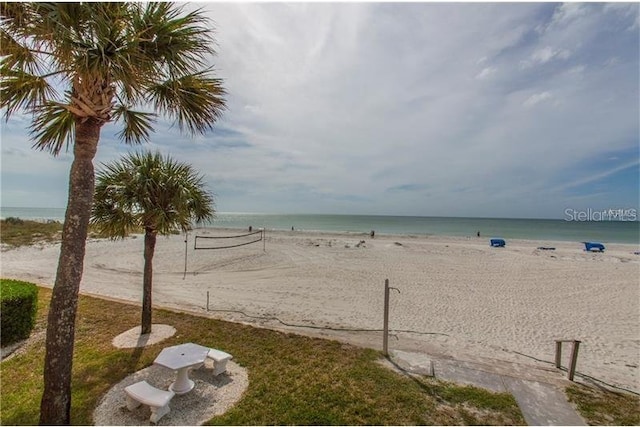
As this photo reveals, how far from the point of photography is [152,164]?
5.63 metres

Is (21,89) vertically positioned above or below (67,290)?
above

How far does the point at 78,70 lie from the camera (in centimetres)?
265

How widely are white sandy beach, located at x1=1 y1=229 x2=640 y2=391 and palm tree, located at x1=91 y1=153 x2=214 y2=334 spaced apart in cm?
326

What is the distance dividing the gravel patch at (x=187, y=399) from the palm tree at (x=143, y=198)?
1905 millimetres

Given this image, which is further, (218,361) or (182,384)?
(218,361)

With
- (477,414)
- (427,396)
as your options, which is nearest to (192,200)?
(427,396)

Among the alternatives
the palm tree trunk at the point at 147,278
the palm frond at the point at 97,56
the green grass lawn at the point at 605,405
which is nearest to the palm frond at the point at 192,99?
the palm frond at the point at 97,56

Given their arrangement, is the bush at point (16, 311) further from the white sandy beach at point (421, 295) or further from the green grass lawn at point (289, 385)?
the white sandy beach at point (421, 295)

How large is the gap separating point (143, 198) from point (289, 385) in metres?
4.25

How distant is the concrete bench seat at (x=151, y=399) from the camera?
11.2ft

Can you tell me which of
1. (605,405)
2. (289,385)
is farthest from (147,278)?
(605,405)

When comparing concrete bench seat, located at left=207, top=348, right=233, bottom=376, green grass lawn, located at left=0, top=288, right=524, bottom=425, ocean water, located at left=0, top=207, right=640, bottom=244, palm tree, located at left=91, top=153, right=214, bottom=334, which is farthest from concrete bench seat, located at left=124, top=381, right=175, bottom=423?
ocean water, located at left=0, top=207, right=640, bottom=244

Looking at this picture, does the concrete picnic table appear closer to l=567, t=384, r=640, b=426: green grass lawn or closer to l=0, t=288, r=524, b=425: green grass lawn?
l=0, t=288, r=524, b=425: green grass lawn

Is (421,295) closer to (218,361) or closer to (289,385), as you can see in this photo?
(289,385)
